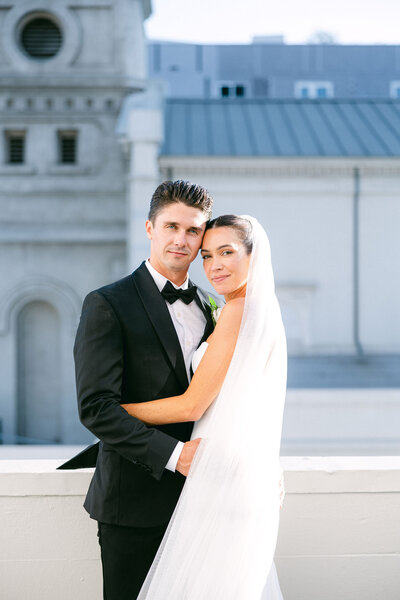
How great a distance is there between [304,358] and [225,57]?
1958cm

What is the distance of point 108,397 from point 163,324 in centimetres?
37

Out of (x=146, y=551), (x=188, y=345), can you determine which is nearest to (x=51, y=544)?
(x=146, y=551)

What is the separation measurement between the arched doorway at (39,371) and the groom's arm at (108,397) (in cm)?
1407

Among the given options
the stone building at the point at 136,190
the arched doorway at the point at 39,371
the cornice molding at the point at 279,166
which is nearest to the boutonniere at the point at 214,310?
the stone building at the point at 136,190

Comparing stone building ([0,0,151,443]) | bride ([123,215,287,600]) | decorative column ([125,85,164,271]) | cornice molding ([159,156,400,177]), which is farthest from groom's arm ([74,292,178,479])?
stone building ([0,0,151,443])

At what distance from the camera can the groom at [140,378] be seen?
2.29 meters

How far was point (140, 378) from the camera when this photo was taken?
2.40 meters

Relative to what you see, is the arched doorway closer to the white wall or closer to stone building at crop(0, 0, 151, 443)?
stone building at crop(0, 0, 151, 443)

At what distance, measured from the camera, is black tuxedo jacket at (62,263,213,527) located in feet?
7.42

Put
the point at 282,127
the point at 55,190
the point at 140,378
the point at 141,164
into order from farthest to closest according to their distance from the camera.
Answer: the point at 55,190 < the point at 282,127 < the point at 141,164 < the point at 140,378

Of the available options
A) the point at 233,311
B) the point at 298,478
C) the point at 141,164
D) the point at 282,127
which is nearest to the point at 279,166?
the point at 282,127

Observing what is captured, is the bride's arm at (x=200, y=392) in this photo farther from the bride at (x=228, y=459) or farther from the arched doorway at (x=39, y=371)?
the arched doorway at (x=39, y=371)

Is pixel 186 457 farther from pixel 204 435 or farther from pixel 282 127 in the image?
pixel 282 127

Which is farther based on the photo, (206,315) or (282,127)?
(282,127)
